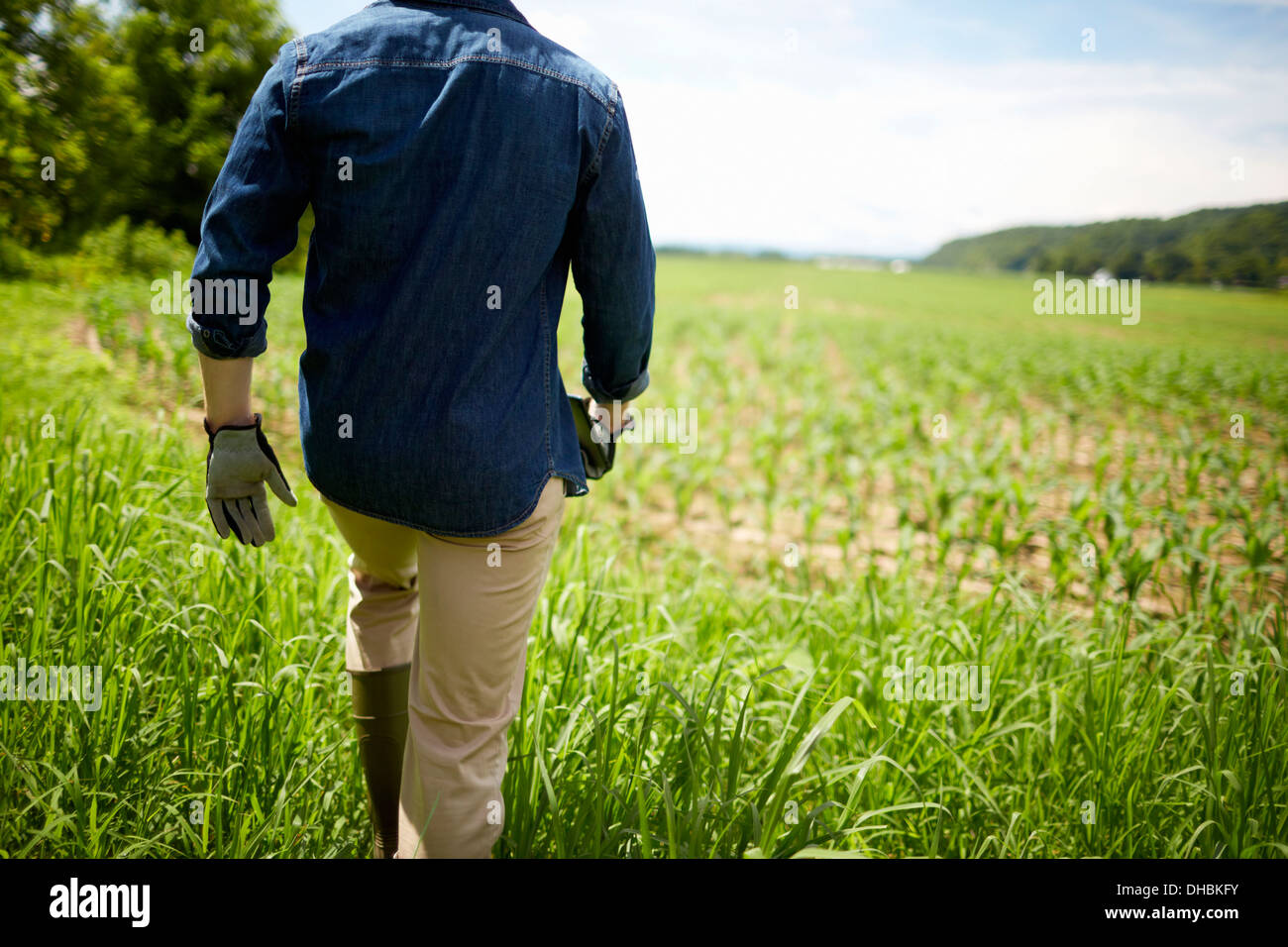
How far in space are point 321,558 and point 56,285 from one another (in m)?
8.28

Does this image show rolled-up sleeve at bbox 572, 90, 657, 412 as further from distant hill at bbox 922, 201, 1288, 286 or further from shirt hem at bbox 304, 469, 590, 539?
distant hill at bbox 922, 201, 1288, 286

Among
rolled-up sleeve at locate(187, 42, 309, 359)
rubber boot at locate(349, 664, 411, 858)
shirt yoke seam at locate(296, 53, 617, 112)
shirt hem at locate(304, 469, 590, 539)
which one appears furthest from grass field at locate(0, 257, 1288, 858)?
shirt yoke seam at locate(296, 53, 617, 112)

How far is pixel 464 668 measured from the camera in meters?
1.31

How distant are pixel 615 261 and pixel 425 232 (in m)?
0.32

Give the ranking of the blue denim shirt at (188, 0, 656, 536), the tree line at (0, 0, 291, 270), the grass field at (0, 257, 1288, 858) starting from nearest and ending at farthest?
the blue denim shirt at (188, 0, 656, 536), the grass field at (0, 257, 1288, 858), the tree line at (0, 0, 291, 270)

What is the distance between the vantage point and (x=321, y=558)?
2.56 metres

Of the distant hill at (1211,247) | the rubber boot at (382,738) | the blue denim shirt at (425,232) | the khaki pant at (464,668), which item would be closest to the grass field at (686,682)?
the rubber boot at (382,738)

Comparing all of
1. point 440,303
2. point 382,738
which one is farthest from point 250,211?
point 382,738

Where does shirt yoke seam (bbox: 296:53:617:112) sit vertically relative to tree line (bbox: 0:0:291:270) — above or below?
below

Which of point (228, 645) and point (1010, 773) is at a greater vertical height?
point (228, 645)

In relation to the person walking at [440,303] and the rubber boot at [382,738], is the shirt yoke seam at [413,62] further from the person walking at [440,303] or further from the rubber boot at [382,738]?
the rubber boot at [382,738]

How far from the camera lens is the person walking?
1.17 meters
